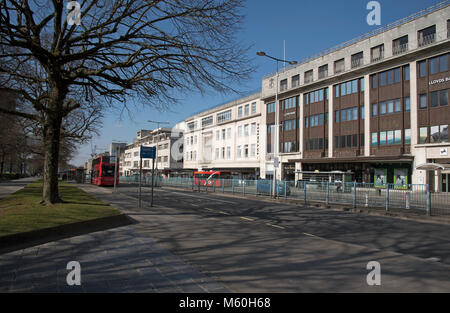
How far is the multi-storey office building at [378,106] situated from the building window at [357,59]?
118mm

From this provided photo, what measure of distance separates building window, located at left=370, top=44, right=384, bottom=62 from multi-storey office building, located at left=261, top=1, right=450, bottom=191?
0.39ft

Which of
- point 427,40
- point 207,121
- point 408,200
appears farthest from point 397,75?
point 207,121

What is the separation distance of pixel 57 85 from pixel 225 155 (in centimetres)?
5209

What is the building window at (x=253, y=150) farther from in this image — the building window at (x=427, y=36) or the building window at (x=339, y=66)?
the building window at (x=427, y=36)

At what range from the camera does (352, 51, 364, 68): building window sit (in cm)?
A: 3859

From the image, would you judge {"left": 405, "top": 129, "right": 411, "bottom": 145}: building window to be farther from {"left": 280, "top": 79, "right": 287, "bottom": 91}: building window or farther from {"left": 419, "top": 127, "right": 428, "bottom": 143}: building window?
{"left": 280, "top": 79, "right": 287, "bottom": 91}: building window

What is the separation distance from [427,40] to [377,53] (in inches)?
220

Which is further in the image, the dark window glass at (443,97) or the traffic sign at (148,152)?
the dark window glass at (443,97)

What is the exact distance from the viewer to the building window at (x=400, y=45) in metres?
34.0

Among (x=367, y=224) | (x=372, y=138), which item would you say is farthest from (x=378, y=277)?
(x=372, y=138)

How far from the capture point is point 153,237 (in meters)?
8.05

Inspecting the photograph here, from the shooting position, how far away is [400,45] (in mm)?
34500
